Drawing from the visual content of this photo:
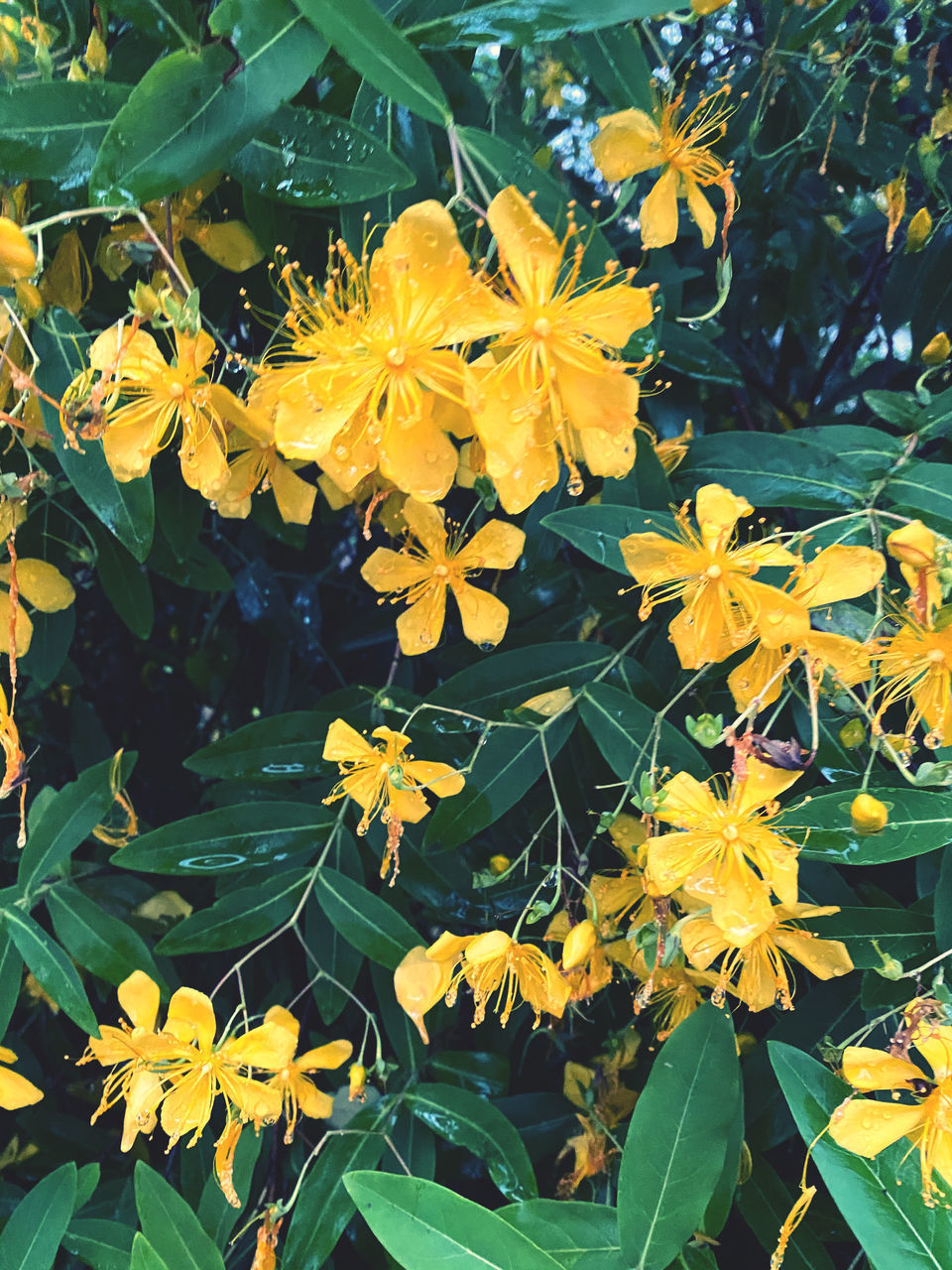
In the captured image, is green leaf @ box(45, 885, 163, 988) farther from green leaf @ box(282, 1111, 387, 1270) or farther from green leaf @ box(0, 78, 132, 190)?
green leaf @ box(0, 78, 132, 190)

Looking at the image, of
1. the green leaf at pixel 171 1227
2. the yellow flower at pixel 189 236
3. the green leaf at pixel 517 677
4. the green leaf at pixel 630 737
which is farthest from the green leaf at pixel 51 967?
the yellow flower at pixel 189 236

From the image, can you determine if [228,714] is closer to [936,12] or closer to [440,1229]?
[440,1229]

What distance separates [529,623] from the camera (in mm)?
1227

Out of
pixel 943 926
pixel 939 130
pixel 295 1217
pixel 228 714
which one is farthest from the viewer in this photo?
pixel 228 714

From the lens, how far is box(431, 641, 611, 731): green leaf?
3.33ft

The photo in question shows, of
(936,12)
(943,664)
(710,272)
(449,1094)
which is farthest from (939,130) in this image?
(449,1094)

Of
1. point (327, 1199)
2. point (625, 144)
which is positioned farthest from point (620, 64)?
point (327, 1199)

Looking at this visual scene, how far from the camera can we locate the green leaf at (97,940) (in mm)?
1027

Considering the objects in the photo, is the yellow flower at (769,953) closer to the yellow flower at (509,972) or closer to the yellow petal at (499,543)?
the yellow flower at (509,972)

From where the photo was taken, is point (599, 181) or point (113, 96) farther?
point (599, 181)

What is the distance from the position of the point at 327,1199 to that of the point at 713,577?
2.57 feet

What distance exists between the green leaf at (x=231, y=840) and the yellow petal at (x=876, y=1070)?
0.62m

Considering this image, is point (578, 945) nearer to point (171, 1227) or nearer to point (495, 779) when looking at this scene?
point (495, 779)

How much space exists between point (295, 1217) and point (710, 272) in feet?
4.68
